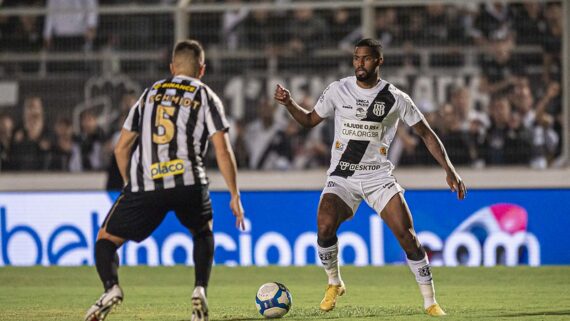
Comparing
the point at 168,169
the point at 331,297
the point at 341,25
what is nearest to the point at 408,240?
the point at 331,297

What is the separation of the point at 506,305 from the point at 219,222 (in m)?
5.63

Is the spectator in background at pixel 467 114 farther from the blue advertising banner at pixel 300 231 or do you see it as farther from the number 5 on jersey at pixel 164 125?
the number 5 on jersey at pixel 164 125

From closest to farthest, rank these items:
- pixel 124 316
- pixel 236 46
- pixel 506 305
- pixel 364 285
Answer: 1. pixel 124 316
2. pixel 506 305
3. pixel 364 285
4. pixel 236 46

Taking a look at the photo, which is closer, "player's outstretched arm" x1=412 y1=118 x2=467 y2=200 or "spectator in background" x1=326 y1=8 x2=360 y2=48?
"player's outstretched arm" x1=412 y1=118 x2=467 y2=200

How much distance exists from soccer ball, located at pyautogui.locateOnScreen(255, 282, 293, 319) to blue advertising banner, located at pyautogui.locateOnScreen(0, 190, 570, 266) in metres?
5.47

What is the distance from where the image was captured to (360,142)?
28.8 ft

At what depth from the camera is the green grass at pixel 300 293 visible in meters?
8.62

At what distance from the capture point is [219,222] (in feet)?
46.6

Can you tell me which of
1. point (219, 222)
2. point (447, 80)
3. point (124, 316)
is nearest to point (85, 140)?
point (219, 222)

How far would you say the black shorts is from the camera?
24.1ft

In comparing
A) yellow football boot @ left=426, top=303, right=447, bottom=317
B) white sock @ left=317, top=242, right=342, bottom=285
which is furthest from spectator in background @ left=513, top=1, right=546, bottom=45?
yellow football boot @ left=426, top=303, right=447, bottom=317

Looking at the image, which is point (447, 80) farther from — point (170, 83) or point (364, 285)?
point (170, 83)

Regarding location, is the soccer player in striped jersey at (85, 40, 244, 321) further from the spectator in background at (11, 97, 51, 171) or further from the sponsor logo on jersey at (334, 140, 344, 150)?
the spectator in background at (11, 97, 51, 171)

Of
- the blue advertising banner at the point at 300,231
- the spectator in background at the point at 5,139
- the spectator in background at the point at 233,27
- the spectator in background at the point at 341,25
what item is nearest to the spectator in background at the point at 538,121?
the blue advertising banner at the point at 300,231
